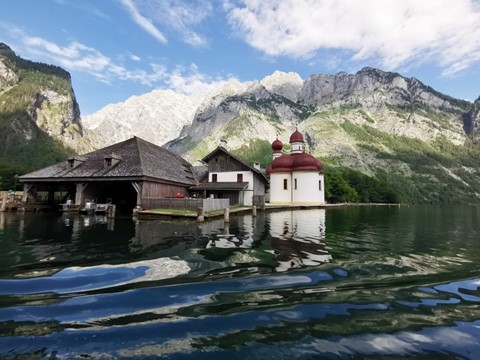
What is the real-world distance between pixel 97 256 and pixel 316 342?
28.0ft

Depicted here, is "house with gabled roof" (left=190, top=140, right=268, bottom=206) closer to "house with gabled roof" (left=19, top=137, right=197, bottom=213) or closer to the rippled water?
"house with gabled roof" (left=19, top=137, right=197, bottom=213)

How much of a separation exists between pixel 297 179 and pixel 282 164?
13.8 feet

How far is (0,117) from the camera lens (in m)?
165

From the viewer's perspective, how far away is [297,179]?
176 ft

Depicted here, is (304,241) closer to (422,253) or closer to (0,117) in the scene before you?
(422,253)

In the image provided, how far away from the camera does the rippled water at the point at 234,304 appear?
4.40 m

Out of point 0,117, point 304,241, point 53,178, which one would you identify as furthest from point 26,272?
point 0,117

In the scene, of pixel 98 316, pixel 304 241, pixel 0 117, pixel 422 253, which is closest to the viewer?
pixel 98 316

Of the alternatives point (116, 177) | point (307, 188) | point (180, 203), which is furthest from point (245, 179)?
point (116, 177)

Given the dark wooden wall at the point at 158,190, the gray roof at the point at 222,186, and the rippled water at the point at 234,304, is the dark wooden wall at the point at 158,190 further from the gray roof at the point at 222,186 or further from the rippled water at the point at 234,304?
the rippled water at the point at 234,304

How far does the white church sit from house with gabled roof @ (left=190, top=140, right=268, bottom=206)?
9.98 meters

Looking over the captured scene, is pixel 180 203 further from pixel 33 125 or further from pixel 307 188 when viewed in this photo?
pixel 33 125

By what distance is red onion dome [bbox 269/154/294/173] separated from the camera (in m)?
54.8

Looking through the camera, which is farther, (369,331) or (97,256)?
(97,256)
